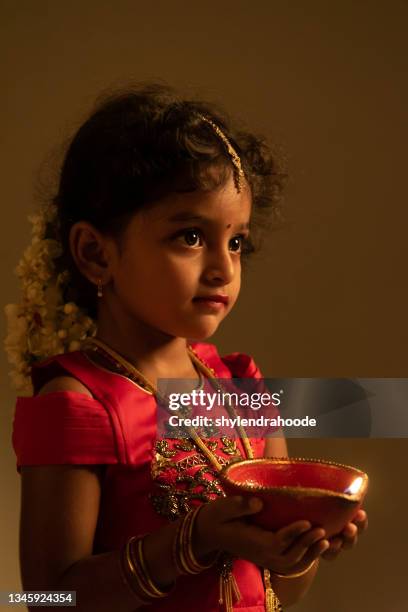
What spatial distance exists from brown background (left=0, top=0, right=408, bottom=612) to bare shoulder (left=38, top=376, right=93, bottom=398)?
0.58 metres

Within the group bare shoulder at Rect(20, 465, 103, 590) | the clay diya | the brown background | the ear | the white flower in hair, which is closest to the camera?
the clay diya

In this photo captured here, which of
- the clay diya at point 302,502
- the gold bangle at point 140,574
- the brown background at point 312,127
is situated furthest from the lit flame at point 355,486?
the brown background at point 312,127

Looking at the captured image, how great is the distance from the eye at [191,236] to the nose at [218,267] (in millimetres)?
18

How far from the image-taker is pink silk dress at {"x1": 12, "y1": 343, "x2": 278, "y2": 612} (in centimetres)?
90

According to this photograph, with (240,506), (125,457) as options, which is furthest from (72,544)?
(240,506)

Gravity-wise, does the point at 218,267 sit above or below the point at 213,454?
above

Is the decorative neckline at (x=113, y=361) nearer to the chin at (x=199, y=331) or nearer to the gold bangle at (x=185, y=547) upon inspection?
the chin at (x=199, y=331)

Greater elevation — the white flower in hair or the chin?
the white flower in hair

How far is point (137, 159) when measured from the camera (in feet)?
3.10

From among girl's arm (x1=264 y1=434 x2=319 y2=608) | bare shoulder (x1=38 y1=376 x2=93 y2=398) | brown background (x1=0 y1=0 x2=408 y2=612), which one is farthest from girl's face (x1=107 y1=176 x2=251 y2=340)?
brown background (x1=0 y1=0 x2=408 y2=612)

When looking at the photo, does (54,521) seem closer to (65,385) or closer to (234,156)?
(65,385)

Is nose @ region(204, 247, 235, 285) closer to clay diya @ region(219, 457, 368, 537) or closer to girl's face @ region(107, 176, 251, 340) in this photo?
girl's face @ region(107, 176, 251, 340)

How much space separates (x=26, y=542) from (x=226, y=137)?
0.49 meters

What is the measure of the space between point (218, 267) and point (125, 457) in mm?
224
